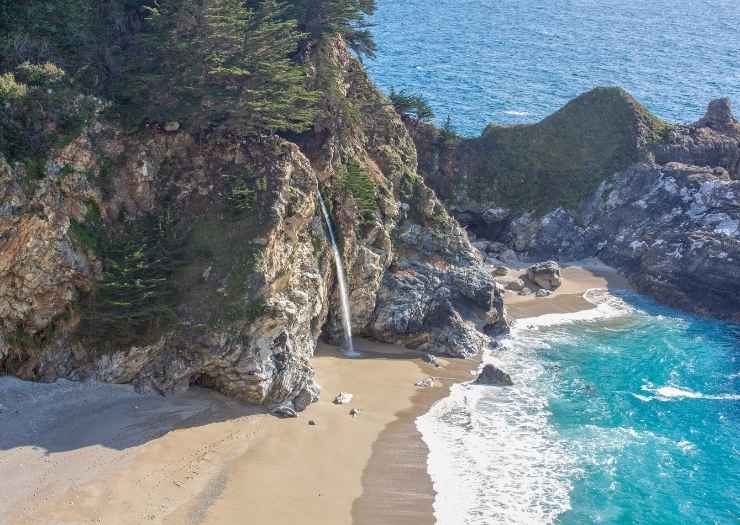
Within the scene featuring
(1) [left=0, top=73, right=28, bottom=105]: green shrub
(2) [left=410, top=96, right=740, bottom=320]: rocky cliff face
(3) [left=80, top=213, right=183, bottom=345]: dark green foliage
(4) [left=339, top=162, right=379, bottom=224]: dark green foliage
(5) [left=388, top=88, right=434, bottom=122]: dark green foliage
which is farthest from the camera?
(5) [left=388, top=88, right=434, bottom=122]: dark green foliage

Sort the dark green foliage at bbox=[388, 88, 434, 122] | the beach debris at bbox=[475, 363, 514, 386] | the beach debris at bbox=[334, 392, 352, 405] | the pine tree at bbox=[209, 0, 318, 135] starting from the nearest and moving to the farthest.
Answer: the beach debris at bbox=[334, 392, 352, 405] < the pine tree at bbox=[209, 0, 318, 135] < the beach debris at bbox=[475, 363, 514, 386] < the dark green foliage at bbox=[388, 88, 434, 122]

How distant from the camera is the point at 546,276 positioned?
49688 mm

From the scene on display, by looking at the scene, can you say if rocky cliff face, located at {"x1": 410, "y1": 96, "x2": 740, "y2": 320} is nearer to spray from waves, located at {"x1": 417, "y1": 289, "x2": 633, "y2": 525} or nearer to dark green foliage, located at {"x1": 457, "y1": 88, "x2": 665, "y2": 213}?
dark green foliage, located at {"x1": 457, "y1": 88, "x2": 665, "y2": 213}

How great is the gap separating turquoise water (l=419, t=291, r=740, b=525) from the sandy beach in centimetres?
186

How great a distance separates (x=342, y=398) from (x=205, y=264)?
26.5 feet

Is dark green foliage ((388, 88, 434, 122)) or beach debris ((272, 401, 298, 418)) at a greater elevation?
dark green foliage ((388, 88, 434, 122))

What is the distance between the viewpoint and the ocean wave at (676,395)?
36.4 meters

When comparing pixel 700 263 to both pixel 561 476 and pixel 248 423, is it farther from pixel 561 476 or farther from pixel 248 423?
pixel 248 423

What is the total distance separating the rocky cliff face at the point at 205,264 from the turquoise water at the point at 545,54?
38.3 meters

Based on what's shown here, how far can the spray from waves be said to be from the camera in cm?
2684

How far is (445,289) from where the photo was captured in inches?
1630

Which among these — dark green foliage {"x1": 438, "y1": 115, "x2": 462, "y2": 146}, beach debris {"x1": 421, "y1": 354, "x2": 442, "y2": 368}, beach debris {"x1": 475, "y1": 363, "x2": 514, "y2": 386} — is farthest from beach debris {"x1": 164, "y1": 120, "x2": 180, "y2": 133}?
dark green foliage {"x1": 438, "y1": 115, "x2": 462, "y2": 146}

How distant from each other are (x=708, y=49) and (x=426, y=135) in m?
82.8

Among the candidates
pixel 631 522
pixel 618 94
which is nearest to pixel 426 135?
pixel 618 94
